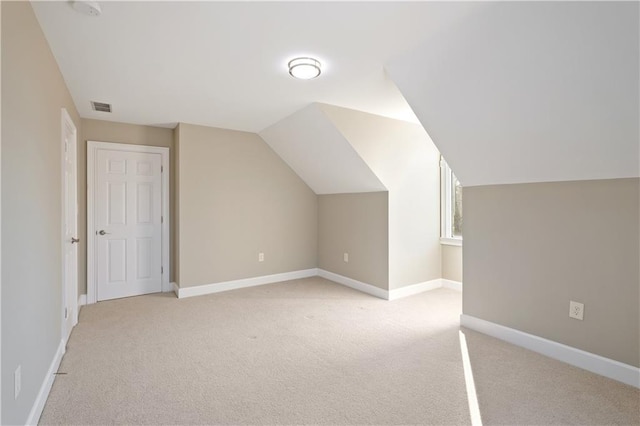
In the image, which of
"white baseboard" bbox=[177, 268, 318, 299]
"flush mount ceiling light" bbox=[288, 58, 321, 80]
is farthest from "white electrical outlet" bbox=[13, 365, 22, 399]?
"white baseboard" bbox=[177, 268, 318, 299]

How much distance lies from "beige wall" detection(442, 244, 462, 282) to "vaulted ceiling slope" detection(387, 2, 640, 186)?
1.91 meters

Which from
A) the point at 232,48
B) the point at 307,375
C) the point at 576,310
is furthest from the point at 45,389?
the point at 576,310

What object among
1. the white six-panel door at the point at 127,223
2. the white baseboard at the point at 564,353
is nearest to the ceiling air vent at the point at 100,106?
the white six-panel door at the point at 127,223

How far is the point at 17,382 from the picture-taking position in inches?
62.5

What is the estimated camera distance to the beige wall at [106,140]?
3.91m

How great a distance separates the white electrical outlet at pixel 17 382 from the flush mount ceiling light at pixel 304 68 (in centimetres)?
244

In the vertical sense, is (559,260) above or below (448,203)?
below

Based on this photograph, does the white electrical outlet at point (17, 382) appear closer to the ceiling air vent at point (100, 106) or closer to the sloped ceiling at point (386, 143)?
the ceiling air vent at point (100, 106)

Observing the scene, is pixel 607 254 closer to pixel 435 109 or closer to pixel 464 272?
pixel 464 272

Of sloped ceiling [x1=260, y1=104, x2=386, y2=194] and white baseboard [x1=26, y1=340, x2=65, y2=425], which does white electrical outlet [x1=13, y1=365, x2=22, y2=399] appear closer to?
white baseboard [x1=26, y1=340, x2=65, y2=425]

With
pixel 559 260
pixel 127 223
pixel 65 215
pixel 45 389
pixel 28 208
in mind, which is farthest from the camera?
pixel 127 223

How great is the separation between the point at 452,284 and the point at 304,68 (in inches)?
139

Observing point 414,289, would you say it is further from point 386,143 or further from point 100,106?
point 100,106

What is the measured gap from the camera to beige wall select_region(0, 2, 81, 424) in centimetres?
150
